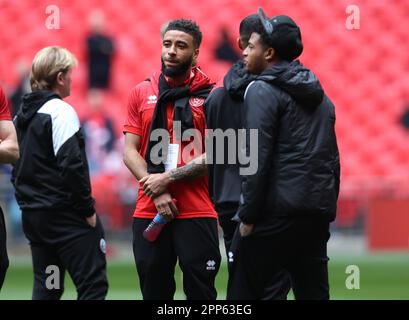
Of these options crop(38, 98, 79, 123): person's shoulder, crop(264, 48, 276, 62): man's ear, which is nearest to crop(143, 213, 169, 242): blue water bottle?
crop(38, 98, 79, 123): person's shoulder

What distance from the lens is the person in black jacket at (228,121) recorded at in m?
5.74

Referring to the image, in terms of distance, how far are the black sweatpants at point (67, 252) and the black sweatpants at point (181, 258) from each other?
1.52 ft

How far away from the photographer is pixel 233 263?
17.1 ft

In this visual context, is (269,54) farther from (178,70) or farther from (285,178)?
(178,70)

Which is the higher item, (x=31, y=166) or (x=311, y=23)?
(x=311, y=23)

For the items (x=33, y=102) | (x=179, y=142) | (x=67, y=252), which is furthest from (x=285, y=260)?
(x=33, y=102)

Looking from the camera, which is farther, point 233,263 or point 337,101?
point 337,101

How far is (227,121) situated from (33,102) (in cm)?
147

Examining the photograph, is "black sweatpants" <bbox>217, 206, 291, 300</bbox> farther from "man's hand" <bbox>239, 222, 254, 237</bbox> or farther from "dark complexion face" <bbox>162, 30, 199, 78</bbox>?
"dark complexion face" <bbox>162, 30, 199, 78</bbox>

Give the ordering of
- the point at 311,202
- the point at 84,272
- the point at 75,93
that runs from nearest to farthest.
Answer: the point at 311,202, the point at 84,272, the point at 75,93
